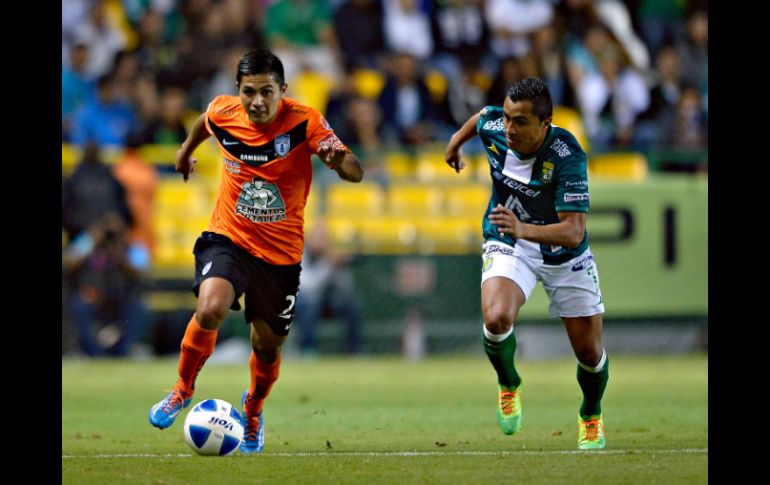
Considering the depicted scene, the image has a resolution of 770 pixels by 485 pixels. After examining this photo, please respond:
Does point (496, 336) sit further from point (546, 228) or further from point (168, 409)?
point (168, 409)

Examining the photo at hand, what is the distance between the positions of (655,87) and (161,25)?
7.45 meters

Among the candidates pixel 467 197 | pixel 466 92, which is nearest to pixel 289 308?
pixel 467 197

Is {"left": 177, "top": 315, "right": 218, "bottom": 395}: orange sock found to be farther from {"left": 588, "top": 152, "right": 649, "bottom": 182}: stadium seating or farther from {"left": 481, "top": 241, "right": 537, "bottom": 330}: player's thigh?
{"left": 588, "top": 152, "right": 649, "bottom": 182}: stadium seating

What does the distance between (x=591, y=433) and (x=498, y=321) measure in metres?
1.04

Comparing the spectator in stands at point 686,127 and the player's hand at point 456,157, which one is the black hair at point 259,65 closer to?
the player's hand at point 456,157

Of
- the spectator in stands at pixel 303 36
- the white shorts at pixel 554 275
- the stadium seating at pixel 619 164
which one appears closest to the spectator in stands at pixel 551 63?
the stadium seating at pixel 619 164

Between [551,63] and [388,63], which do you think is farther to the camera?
[551,63]

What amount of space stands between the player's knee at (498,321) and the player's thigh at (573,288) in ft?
→ 1.29

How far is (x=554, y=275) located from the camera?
29.2 ft

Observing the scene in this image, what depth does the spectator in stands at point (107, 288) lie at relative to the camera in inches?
667
